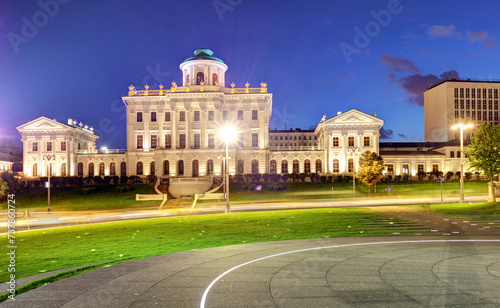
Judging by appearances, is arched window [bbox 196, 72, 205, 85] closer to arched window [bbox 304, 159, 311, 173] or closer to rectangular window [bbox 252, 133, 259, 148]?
rectangular window [bbox 252, 133, 259, 148]

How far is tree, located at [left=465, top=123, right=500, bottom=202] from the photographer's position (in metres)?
37.3

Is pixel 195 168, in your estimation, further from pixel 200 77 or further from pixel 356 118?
pixel 356 118

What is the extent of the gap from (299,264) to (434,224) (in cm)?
1461

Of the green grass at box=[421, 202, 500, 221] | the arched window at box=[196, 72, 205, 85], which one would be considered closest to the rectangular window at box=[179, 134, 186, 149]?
the arched window at box=[196, 72, 205, 85]

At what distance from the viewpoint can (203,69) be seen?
79.6m

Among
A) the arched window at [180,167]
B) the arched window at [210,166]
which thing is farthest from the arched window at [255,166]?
the arched window at [180,167]

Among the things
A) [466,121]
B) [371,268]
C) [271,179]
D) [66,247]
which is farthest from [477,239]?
[466,121]

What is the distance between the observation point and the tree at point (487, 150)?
122 feet

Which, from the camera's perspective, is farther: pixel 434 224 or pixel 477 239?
pixel 434 224

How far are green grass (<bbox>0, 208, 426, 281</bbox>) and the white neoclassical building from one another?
150 feet

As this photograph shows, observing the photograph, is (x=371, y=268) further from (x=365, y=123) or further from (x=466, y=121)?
(x=466, y=121)

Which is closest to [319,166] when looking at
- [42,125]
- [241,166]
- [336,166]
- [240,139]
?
[336,166]

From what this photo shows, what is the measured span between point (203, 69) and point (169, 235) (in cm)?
6230

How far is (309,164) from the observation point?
7912 cm
